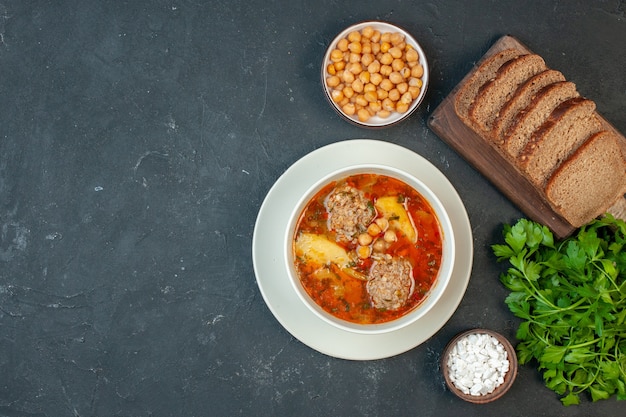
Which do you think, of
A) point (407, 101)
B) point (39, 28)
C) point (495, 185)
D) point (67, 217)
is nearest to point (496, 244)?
point (495, 185)

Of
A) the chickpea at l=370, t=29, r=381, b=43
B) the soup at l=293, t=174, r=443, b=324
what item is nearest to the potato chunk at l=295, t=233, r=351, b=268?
the soup at l=293, t=174, r=443, b=324

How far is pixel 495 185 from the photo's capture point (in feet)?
12.0

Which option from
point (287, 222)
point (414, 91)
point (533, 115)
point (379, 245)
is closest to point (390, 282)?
point (379, 245)

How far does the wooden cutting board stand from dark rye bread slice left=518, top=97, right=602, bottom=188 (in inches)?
4.9

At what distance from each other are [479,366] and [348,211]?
1.10 meters

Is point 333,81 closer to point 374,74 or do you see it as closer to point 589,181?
point 374,74

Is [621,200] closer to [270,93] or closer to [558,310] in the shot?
[558,310]

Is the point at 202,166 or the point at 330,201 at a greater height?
the point at 330,201

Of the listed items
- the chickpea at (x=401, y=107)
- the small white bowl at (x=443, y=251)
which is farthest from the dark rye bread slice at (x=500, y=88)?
the small white bowl at (x=443, y=251)

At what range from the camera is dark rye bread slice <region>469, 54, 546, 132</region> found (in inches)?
136

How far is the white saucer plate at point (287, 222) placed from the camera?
11.3 feet

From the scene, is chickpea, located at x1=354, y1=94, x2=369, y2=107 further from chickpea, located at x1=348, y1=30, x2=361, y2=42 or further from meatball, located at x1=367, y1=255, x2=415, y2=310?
meatball, located at x1=367, y1=255, x2=415, y2=310

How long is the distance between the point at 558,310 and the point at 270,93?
6.23ft

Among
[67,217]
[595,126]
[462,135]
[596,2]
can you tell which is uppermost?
[596,2]
